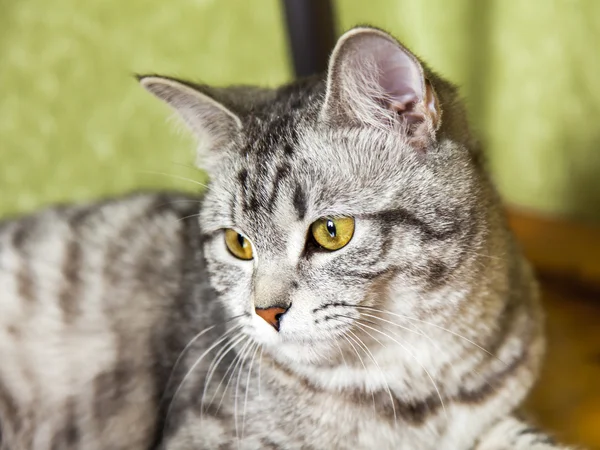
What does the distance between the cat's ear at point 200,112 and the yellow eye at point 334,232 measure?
0.74 feet

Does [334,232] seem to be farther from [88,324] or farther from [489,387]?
[88,324]

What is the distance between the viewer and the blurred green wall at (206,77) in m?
1.55

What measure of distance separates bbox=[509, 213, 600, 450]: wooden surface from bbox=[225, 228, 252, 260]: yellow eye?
656 millimetres

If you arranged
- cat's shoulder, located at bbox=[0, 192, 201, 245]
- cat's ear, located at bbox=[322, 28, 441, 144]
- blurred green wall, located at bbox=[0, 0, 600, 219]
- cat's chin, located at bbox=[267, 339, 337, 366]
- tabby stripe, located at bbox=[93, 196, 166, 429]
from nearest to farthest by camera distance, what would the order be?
cat's ear, located at bbox=[322, 28, 441, 144], cat's chin, located at bbox=[267, 339, 337, 366], tabby stripe, located at bbox=[93, 196, 166, 429], cat's shoulder, located at bbox=[0, 192, 201, 245], blurred green wall, located at bbox=[0, 0, 600, 219]

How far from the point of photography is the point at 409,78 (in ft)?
2.83

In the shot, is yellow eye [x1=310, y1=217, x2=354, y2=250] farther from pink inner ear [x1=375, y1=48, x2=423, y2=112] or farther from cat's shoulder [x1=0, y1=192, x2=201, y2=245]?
cat's shoulder [x1=0, y1=192, x2=201, y2=245]

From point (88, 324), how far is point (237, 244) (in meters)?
0.42

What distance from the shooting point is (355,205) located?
910 mm

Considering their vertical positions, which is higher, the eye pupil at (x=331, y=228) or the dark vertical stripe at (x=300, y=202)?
the dark vertical stripe at (x=300, y=202)

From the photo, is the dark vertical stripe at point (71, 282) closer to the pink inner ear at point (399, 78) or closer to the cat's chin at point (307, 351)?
the cat's chin at point (307, 351)

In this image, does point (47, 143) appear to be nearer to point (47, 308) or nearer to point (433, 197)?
point (47, 308)

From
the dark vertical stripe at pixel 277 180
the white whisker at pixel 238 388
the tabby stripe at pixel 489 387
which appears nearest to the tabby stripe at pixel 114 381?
the white whisker at pixel 238 388

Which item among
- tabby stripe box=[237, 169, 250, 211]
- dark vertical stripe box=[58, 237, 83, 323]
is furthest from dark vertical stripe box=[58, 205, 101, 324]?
tabby stripe box=[237, 169, 250, 211]

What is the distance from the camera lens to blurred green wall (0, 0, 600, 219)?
155 centimetres
